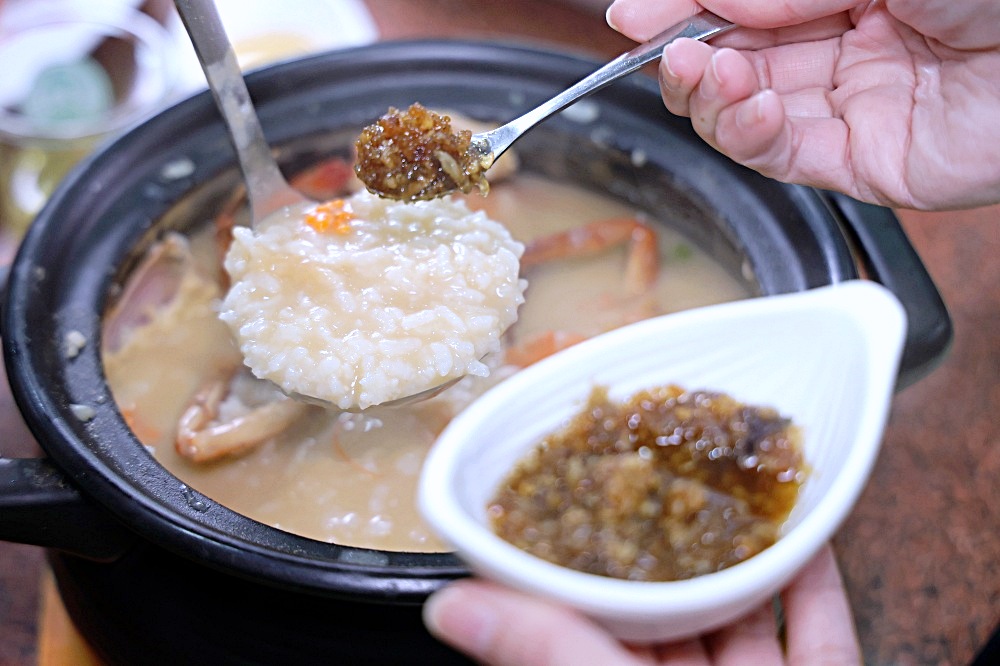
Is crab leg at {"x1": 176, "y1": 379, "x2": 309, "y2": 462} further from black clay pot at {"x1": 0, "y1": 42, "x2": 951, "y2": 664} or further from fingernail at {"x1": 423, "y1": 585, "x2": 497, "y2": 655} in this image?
fingernail at {"x1": 423, "y1": 585, "x2": 497, "y2": 655}

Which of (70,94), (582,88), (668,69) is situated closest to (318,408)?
(582,88)

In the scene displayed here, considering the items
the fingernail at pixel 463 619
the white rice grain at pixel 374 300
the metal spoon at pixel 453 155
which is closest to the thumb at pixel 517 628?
the fingernail at pixel 463 619

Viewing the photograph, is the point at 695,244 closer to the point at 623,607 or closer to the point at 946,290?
the point at 946,290

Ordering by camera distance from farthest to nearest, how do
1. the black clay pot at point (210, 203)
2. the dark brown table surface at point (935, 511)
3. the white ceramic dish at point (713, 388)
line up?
the dark brown table surface at point (935, 511)
the black clay pot at point (210, 203)
the white ceramic dish at point (713, 388)

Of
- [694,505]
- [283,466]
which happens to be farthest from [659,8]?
[283,466]

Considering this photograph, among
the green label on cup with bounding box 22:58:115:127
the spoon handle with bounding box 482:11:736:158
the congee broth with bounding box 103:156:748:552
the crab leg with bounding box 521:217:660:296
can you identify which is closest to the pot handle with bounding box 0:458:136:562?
the congee broth with bounding box 103:156:748:552

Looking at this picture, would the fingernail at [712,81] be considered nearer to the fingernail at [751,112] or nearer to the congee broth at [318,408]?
the fingernail at [751,112]
